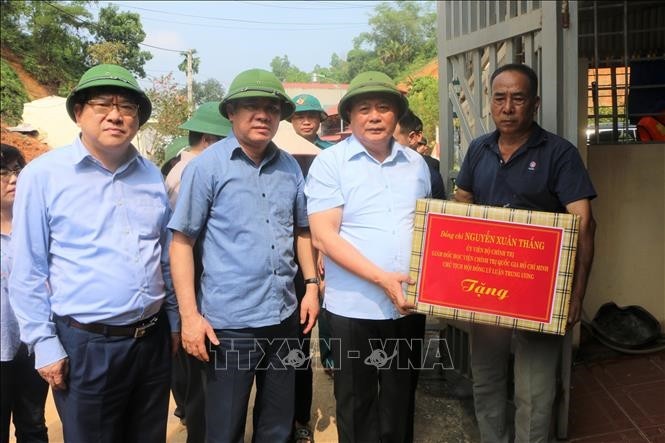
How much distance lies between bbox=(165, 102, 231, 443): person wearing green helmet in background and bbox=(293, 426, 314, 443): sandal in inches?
25.5

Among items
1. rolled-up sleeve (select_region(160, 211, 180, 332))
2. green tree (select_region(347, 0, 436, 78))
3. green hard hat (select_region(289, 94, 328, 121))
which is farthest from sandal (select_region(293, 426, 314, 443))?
green tree (select_region(347, 0, 436, 78))

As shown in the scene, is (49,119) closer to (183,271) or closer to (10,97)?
→ (10,97)

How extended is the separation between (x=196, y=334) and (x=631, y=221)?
12.0ft

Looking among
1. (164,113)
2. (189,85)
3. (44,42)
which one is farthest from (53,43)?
(164,113)

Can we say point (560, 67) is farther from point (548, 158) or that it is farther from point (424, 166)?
point (424, 166)

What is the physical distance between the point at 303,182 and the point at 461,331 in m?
1.72

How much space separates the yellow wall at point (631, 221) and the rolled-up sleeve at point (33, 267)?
390cm

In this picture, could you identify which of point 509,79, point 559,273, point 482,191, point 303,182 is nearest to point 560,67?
point 509,79

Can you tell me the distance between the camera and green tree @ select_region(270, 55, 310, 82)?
9431 centimetres

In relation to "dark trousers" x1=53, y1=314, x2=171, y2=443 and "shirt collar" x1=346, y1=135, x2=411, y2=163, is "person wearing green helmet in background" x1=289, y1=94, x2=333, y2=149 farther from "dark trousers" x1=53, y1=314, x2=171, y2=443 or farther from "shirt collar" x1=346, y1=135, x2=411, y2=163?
"dark trousers" x1=53, y1=314, x2=171, y2=443

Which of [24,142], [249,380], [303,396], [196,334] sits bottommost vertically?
[303,396]

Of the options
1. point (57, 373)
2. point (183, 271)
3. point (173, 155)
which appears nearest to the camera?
point (57, 373)

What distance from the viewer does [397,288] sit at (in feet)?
7.52

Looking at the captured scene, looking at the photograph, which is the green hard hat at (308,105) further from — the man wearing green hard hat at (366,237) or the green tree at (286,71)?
the green tree at (286,71)
